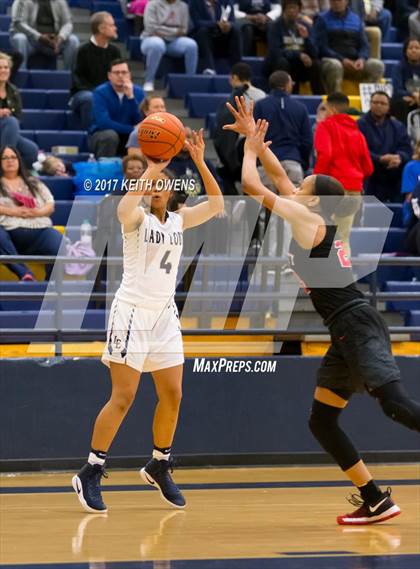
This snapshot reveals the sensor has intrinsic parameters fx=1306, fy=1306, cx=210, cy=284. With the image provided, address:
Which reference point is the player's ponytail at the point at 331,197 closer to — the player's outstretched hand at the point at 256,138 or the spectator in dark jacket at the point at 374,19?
the player's outstretched hand at the point at 256,138

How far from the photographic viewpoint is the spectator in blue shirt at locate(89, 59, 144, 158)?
1198 centimetres

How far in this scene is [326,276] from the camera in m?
7.25

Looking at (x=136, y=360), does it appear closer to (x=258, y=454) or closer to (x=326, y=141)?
(x=258, y=454)

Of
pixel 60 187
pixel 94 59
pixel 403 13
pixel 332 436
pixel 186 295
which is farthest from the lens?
pixel 403 13

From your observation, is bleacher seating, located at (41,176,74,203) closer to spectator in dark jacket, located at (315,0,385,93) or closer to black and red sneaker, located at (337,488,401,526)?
spectator in dark jacket, located at (315,0,385,93)

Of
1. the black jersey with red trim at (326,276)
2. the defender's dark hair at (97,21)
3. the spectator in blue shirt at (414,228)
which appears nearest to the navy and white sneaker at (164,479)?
the black jersey with red trim at (326,276)

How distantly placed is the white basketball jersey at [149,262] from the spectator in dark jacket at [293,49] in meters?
6.75

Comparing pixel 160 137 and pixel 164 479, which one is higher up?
pixel 160 137

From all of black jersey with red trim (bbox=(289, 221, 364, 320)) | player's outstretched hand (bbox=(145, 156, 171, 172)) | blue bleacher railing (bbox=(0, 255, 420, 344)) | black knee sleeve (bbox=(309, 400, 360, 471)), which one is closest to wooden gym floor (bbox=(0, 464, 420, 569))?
black knee sleeve (bbox=(309, 400, 360, 471))

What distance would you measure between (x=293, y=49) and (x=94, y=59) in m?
2.32

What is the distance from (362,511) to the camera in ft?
23.6

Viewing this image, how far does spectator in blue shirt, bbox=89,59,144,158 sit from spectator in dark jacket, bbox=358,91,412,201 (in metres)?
2.29

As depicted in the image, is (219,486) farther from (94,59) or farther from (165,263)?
(94,59)

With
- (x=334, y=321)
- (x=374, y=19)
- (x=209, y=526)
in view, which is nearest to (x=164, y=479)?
(x=209, y=526)
